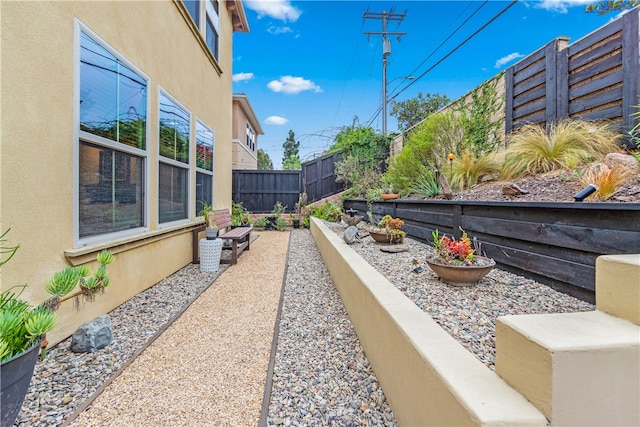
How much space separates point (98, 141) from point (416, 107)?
76.4 feet

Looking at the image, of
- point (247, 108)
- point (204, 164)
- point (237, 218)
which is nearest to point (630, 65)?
point (204, 164)

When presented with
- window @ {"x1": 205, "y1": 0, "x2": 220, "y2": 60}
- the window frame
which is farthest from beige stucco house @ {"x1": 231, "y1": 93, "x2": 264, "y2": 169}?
window @ {"x1": 205, "y1": 0, "x2": 220, "y2": 60}

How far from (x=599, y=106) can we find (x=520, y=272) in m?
2.90

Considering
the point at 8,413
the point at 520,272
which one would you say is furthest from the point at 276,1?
the point at 8,413

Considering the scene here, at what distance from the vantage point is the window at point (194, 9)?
4578 mm

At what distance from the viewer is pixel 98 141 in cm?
251

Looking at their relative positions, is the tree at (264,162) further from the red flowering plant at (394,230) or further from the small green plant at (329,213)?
the red flowering plant at (394,230)

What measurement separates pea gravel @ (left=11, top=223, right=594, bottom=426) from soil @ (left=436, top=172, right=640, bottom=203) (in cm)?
98

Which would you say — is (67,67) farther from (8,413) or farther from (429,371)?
Answer: (429,371)

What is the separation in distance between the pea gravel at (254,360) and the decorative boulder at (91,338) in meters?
0.05

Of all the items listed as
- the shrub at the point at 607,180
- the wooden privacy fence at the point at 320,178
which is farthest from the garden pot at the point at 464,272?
the wooden privacy fence at the point at 320,178

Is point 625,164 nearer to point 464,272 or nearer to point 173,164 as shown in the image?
point 464,272

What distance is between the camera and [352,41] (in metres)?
12.9

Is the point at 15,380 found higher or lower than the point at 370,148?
lower
